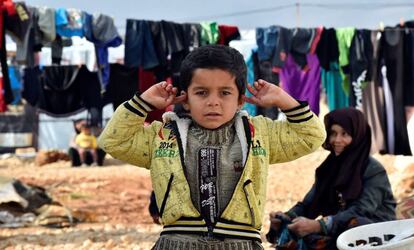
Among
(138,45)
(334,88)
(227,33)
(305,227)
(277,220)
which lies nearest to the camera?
(305,227)

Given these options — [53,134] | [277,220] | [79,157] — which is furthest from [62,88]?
[53,134]

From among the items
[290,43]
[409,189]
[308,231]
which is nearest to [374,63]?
[290,43]

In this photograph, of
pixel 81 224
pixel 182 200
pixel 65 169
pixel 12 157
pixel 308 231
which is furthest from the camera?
pixel 12 157

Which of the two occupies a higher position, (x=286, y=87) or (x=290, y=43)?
(x=290, y=43)

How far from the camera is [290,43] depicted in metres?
8.28

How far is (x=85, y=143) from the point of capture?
15.9 meters

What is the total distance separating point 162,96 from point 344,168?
1885 mm

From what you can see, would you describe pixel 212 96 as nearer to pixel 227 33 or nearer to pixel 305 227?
pixel 305 227

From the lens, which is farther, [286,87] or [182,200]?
[286,87]

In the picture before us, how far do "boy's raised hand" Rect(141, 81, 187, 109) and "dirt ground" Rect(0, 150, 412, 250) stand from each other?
12.1 ft

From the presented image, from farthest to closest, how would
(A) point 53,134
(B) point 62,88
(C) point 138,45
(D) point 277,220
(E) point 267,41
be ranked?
(A) point 53,134 < (B) point 62,88 < (E) point 267,41 < (C) point 138,45 < (D) point 277,220

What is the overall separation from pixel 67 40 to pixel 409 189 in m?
4.96

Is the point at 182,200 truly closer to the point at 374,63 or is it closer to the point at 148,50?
the point at 148,50

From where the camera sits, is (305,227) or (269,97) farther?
(305,227)
